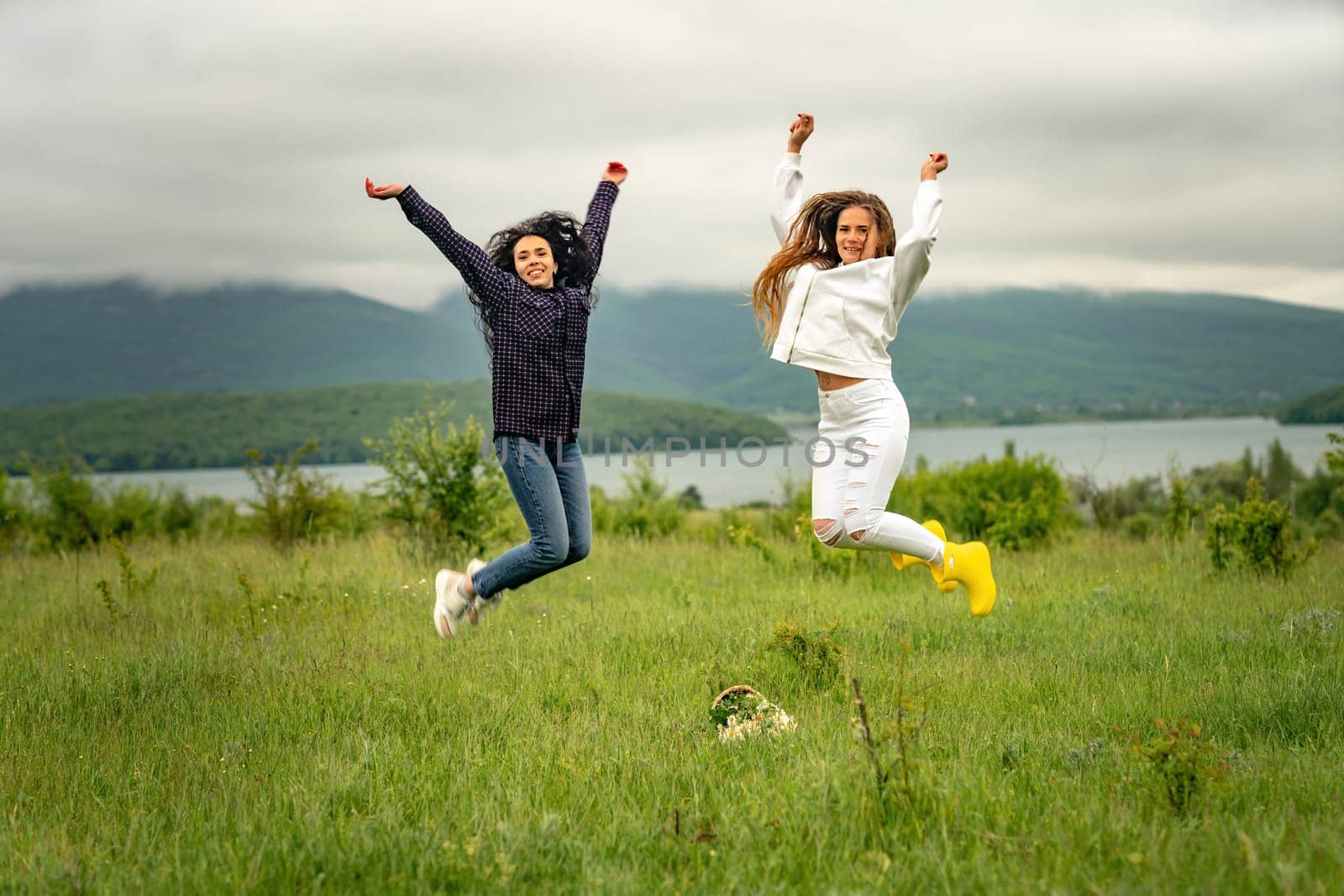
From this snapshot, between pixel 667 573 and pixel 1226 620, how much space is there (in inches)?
192

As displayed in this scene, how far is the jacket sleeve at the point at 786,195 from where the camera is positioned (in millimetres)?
6668

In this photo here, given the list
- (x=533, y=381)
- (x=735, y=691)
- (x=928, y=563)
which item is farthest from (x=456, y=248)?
(x=928, y=563)

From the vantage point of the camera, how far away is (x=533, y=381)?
6.24m

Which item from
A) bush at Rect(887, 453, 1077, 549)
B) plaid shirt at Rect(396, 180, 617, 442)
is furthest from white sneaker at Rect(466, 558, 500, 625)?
bush at Rect(887, 453, 1077, 549)

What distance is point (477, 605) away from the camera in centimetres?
→ 677

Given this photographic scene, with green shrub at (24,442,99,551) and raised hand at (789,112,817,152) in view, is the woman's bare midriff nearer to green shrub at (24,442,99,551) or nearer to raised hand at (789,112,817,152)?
raised hand at (789,112,817,152)

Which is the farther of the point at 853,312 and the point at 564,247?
the point at 564,247

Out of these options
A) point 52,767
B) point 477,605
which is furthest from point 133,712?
point 477,605

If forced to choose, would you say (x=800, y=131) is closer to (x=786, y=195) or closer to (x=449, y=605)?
(x=786, y=195)

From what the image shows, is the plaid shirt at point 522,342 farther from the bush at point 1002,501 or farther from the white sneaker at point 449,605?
the bush at point 1002,501

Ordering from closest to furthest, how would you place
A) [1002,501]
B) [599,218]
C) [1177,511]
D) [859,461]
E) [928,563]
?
[859,461]
[928,563]
[599,218]
[1177,511]
[1002,501]

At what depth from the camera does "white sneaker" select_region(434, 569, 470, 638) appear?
22.2 feet

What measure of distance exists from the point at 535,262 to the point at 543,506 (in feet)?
5.00

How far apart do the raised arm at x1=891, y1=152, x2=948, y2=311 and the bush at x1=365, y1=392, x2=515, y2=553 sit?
Result: 609cm
